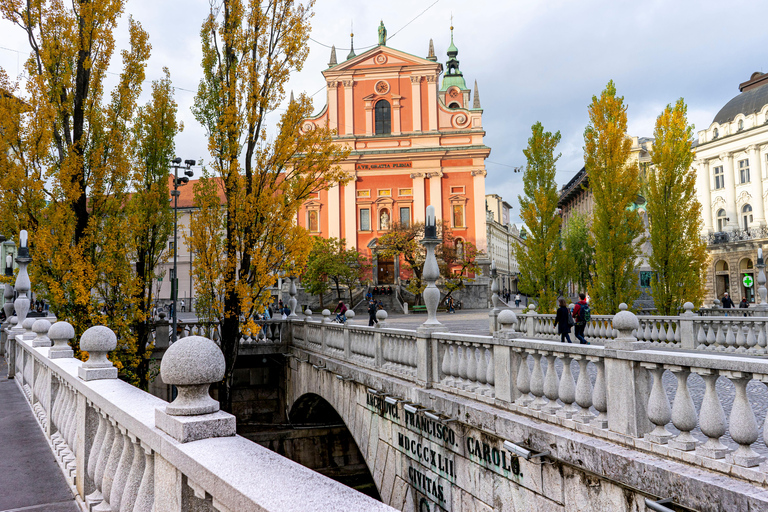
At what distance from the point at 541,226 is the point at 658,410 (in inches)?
661

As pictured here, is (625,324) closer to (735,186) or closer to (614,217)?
(614,217)

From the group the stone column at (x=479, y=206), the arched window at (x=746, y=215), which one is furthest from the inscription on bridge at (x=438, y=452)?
the arched window at (x=746, y=215)

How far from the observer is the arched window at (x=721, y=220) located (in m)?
42.7

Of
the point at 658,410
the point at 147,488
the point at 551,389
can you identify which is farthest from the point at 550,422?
the point at 147,488

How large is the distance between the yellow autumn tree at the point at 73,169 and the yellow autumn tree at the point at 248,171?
2.19 meters

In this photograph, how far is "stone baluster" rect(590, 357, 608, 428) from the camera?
17.1 ft

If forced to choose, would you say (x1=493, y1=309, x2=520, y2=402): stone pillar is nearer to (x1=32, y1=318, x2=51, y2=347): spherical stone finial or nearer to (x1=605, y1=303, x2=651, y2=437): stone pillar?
(x1=605, y1=303, x2=651, y2=437): stone pillar

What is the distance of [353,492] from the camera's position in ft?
6.41

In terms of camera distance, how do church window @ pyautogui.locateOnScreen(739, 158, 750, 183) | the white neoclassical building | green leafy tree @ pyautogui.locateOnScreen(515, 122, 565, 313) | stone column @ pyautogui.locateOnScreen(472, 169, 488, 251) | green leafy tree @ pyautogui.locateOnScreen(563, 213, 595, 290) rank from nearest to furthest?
green leafy tree @ pyautogui.locateOnScreen(515, 122, 565, 313) → the white neoclassical building → church window @ pyautogui.locateOnScreen(739, 158, 750, 183) → green leafy tree @ pyautogui.locateOnScreen(563, 213, 595, 290) → stone column @ pyautogui.locateOnScreen(472, 169, 488, 251)

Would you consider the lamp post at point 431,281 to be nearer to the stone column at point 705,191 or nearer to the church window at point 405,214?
the church window at point 405,214

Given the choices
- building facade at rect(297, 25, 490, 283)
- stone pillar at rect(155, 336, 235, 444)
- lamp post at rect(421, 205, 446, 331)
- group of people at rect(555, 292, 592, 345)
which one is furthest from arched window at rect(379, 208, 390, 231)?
stone pillar at rect(155, 336, 235, 444)

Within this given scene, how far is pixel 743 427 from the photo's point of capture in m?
3.88

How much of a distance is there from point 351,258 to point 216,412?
40549 mm

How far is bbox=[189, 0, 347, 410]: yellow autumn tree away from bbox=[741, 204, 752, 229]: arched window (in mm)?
39358
